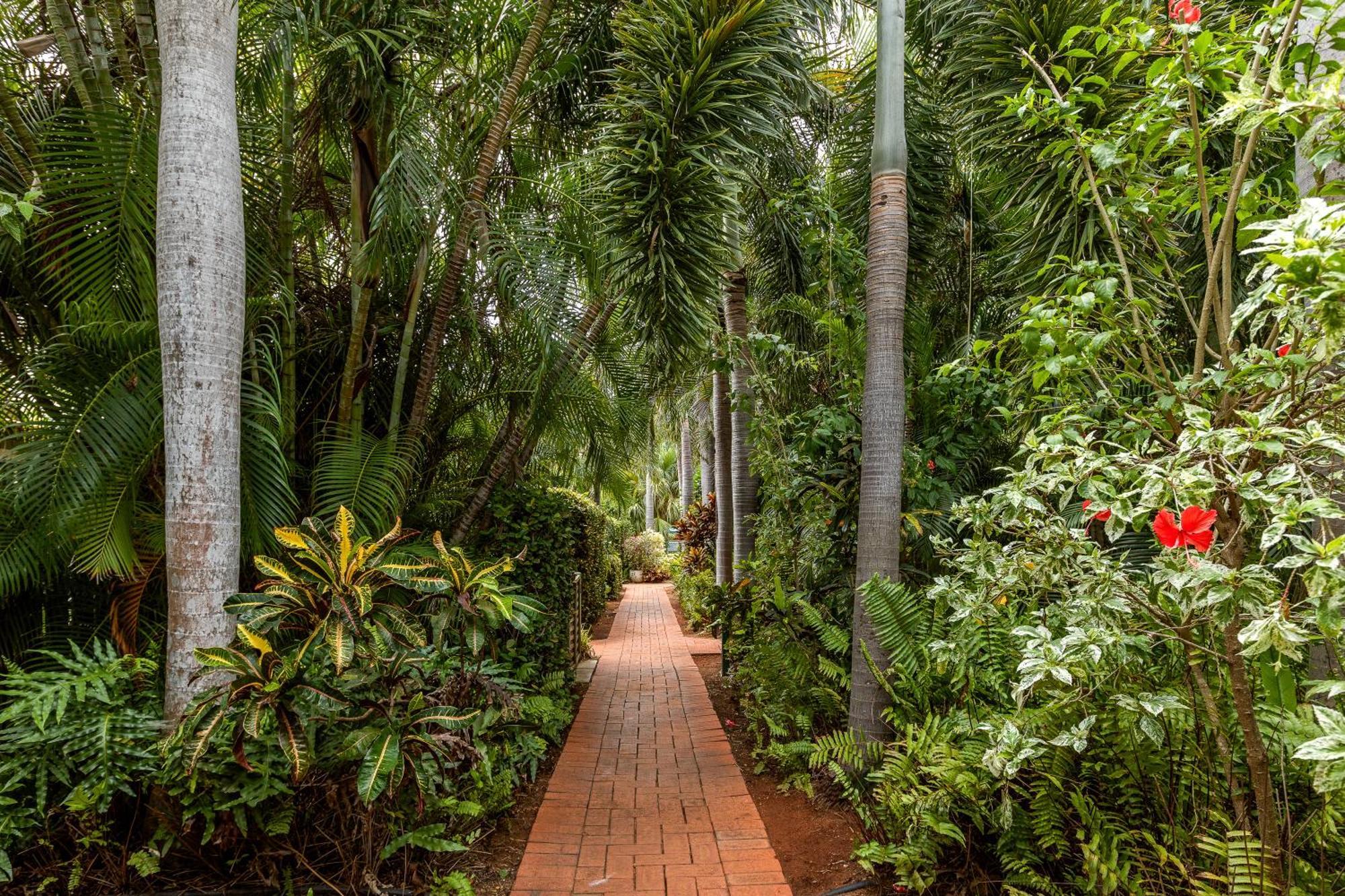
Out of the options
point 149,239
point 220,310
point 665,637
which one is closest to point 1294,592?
point 220,310

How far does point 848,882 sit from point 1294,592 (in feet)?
6.57

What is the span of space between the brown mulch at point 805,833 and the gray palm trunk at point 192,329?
2.60m

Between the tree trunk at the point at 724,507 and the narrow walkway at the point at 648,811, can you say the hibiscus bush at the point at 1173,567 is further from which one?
the tree trunk at the point at 724,507

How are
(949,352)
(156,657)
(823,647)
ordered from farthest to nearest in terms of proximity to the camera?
(949,352) < (823,647) < (156,657)

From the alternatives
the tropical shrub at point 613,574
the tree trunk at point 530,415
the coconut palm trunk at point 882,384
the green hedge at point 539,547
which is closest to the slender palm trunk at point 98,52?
the tree trunk at point 530,415

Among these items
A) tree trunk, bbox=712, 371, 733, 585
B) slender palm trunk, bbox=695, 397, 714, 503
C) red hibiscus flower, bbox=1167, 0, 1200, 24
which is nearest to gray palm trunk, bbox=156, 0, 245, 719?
red hibiscus flower, bbox=1167, 0, 1200, 24

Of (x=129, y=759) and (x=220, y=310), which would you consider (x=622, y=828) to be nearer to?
(x=129, y=759)

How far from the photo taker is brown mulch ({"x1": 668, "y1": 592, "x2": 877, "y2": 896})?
2.77 metres

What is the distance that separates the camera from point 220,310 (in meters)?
2.60

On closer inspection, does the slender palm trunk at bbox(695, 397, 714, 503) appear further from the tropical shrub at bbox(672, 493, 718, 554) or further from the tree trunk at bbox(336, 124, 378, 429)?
the tree trunk at bbox(336, 124, 378, 429)

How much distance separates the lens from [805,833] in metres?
3.18

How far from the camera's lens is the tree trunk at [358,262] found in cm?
377

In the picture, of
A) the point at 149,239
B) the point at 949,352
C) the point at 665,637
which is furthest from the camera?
the point at 665,637

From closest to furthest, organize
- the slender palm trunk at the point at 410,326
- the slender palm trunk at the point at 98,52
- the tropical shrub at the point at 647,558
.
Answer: the slender palm trunk at the point at 98,52 < the slender palm trunk at the point at 410,326 < the tropical shrub at the point at 647,558
